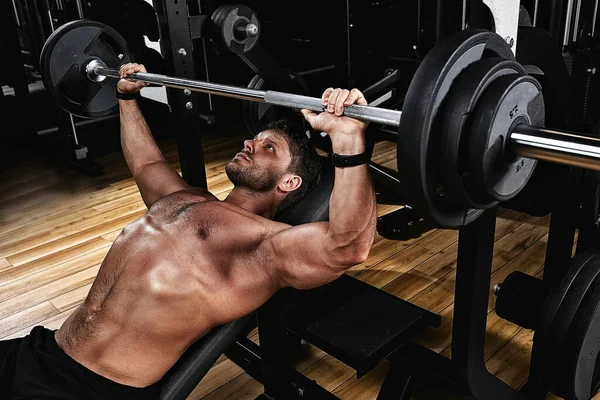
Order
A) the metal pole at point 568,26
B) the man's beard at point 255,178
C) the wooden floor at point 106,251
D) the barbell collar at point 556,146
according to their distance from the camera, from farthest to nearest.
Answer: the metal pole at point 568,26, the wooden floor at point 106,251, the man's beard at point 255,178, the barbell collar at point 556,146

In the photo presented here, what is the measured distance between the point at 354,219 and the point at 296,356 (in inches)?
38.0

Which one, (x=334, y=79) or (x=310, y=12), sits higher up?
(x=310, y=12)

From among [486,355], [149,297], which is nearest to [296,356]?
[486,355]

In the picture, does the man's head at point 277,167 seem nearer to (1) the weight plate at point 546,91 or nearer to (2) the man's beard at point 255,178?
(2) the man's beard at point 255,178

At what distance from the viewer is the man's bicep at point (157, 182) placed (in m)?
1.63

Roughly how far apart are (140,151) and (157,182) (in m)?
0.15

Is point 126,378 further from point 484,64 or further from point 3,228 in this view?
point 3,228

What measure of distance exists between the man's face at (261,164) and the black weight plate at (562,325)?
764mm

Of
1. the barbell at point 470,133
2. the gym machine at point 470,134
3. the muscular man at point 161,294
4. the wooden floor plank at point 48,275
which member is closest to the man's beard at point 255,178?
the muscular man at point 161,294

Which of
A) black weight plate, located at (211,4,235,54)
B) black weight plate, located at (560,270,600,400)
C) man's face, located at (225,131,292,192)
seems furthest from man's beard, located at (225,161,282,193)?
black weight plate, located at (560,270,600,400)

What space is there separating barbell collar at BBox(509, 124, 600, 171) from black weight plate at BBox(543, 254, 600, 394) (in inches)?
25.6

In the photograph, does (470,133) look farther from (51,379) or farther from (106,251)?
(106,251)

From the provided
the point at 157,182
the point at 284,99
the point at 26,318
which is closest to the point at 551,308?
the point at 284,99

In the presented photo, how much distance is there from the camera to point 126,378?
1318mm
